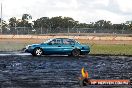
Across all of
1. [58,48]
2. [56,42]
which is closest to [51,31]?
[56,42]

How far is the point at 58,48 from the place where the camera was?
29703 mm

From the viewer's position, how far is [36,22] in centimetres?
16125

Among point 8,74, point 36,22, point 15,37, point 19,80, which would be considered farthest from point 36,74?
point 36,22

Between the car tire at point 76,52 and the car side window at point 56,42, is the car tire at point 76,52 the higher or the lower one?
the lower one

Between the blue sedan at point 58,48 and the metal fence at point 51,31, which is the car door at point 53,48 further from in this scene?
the metal fence at point 51,31

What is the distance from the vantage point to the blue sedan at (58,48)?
29672 mm

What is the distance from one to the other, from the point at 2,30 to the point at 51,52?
183ft

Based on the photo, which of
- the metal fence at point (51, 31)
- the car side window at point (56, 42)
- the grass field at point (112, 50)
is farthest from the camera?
the metal fence at point (51, 31)

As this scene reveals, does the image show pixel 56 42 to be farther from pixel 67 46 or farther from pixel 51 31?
pixel 51 31

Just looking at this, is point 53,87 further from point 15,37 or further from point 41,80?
point 15,37

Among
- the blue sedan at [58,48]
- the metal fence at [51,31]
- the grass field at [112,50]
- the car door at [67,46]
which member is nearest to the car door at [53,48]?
the blue sedan at [58,48]

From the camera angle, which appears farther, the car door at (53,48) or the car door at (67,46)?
the car door at (67,46)

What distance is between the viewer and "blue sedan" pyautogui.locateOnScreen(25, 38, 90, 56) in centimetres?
2967

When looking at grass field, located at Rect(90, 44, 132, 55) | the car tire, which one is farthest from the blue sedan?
grass field, located at Rect(90, 44, 132, 55)
